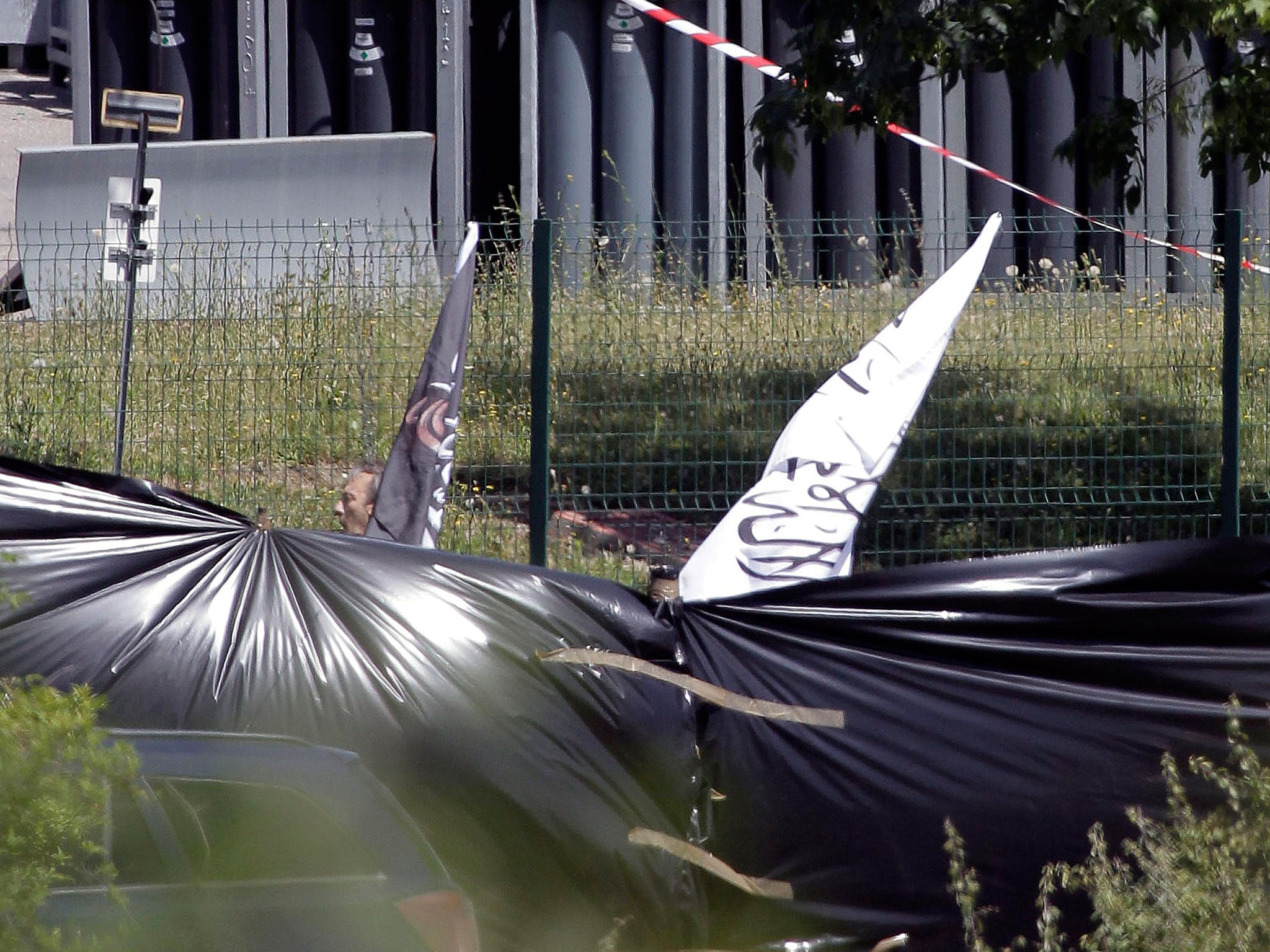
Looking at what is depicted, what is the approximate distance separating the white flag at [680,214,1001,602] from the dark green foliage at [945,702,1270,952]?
1.11 m

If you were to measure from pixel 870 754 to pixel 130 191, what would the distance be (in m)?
4.85

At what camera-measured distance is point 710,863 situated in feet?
13.7

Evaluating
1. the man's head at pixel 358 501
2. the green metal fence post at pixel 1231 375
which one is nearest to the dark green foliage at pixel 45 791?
the man's head at pixel 358 501

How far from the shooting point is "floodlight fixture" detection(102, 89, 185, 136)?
7250 mm

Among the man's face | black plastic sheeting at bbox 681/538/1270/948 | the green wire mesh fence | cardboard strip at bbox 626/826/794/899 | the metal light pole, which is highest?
the metal light pole

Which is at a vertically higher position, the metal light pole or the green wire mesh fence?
the metal light pole

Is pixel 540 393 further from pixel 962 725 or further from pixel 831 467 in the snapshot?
pixel 962 725

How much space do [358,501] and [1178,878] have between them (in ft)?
10.7

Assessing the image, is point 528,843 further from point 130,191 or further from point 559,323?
point 130,191

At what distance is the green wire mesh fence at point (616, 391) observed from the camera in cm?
700

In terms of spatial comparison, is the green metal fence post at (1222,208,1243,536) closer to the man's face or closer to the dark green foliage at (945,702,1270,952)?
the dark green foliage at (945,702,1270,952)

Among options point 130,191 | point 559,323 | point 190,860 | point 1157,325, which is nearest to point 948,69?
point 1157,325

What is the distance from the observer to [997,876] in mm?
4211

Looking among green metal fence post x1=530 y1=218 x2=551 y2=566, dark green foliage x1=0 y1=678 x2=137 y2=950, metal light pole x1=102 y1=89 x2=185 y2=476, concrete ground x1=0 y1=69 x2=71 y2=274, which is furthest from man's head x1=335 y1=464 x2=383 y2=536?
concrete ground x1=0 y1=69 x2=71 y2=274
